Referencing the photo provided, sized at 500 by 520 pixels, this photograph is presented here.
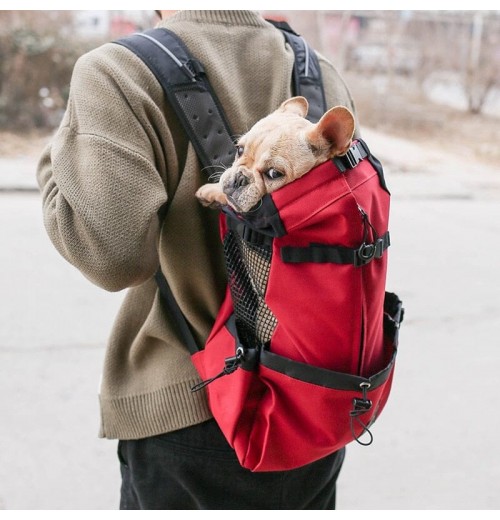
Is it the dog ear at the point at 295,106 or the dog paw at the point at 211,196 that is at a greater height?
the dog ear at the point at 295,106

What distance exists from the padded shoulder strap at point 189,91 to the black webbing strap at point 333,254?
0.22 m

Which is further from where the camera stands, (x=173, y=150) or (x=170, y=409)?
(x=170, y=409)

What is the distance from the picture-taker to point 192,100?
3.89ft

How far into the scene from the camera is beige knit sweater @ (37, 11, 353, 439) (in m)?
1.12

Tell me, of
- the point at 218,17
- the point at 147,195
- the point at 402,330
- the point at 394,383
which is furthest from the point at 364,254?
the point at 402,330

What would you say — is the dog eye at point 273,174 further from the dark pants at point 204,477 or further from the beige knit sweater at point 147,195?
the dark pants at point 204,477

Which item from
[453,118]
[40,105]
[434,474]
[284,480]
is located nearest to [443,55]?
[453,118]

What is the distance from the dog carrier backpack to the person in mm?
46

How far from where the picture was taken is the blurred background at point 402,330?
2727 millimetres

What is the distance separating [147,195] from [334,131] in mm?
312

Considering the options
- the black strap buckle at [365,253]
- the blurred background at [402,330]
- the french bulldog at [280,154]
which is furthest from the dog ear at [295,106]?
the blurred background at [402,330]

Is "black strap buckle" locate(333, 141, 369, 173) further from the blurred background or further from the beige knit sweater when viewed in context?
the blurred background
